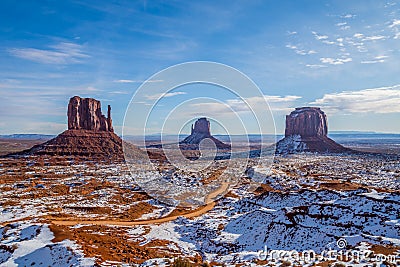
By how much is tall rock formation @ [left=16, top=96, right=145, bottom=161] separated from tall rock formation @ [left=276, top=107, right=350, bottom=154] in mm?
83247

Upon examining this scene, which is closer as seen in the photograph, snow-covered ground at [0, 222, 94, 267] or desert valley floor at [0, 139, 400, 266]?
snow-covered ground at [0, 222, 94, 267]

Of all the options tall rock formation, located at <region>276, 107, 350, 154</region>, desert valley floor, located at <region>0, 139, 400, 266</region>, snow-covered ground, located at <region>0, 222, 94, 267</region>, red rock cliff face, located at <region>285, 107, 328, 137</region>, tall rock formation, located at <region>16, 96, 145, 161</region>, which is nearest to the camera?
snow-covered ground, located at <region>0, 222, 94, 267</region>

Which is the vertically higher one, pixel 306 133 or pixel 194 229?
pixel 306 133

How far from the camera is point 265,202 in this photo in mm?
41094

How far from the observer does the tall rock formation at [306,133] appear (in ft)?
518

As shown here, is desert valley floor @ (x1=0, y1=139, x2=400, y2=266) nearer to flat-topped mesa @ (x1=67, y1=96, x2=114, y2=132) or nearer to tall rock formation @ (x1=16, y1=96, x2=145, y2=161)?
tall rock formation @ (x1=16, y1=96, x2=145, y2=161)

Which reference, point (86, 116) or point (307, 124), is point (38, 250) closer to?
point (86, 116)

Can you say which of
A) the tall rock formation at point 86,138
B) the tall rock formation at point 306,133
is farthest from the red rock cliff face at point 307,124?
the tall rock formation at point 86,138

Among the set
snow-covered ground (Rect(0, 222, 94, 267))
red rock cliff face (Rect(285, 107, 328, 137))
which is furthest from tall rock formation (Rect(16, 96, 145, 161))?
red rock cliff face (Rect(285, 107, 328, 137))

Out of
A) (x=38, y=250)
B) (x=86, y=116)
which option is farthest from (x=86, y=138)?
(x=38, y=250)

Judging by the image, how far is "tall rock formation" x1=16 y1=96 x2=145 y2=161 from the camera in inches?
4353

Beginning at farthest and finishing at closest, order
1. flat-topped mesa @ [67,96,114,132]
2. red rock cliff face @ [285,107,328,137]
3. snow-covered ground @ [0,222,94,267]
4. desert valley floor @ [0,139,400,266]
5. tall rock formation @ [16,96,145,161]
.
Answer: red rock cliff face @ [285,107,328,137], flat-topped mesa @ [67,96,114,132], tall rock formation @ [16,96,145,161], desert valley floor @ [0,139,400,266], snow-covered ground @ [0,222,94,267]

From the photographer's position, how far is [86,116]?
12850 centimetres

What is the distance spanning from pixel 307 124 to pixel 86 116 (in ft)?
382
